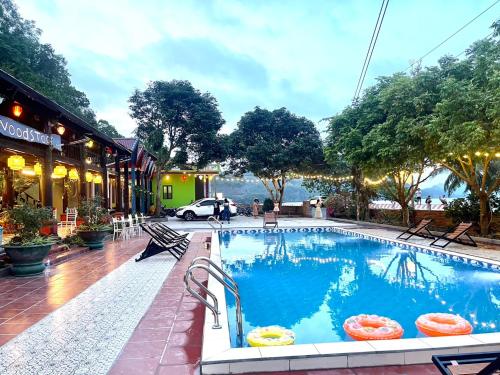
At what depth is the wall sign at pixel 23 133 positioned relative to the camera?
672cm

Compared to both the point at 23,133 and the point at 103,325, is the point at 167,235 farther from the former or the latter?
the point at 103,325

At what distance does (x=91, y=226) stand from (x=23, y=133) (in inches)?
128

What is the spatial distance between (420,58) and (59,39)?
94.9ft

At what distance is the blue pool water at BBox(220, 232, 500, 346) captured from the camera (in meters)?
5.39

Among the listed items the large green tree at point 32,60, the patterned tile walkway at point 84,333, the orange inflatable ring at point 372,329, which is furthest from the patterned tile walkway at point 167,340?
the large green tree at point 32,60

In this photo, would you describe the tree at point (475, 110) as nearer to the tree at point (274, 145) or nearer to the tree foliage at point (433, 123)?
the tree foliage at point (433, 123)

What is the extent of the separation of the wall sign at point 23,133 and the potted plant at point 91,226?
66.9 inches

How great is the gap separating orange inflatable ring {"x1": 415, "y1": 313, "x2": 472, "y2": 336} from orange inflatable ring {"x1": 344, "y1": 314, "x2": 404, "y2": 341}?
1.14 ft

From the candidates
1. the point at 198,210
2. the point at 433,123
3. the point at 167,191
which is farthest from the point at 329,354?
the point at 167,191

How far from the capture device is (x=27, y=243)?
21.3ft

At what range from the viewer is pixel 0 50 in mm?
21719

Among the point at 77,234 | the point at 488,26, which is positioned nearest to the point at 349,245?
the point at 488,26

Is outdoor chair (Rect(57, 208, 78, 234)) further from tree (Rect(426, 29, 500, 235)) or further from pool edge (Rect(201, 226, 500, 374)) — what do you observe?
tree (Rect(426, 29, 500, 235))

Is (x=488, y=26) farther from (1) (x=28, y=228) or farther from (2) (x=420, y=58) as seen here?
(1) (x=28, y=228)
